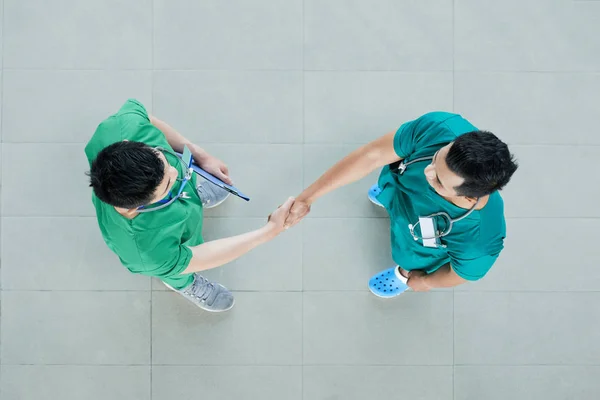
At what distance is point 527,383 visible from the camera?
9.15ft

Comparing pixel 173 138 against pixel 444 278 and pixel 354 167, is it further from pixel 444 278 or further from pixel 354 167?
pixel 444 278

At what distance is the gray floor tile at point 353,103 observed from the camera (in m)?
2.78

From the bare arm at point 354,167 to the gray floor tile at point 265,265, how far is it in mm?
414

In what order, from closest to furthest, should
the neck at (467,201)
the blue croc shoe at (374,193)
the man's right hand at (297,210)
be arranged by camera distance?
the neck at (467,201) < the man's right hand at (297,210) < the blue croc shoe at (374,193)

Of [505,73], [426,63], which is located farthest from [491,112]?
[426,63]

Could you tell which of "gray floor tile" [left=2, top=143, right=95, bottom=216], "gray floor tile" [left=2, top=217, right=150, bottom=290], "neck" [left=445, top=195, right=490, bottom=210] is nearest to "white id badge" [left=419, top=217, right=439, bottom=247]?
"neck" [left=445, top=195, right=490, bottom=210]

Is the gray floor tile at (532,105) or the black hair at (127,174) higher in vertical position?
the gray floor tile at (532,105)

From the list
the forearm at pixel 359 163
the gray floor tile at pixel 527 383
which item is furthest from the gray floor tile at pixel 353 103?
the gray floor tile at pixel 527 383

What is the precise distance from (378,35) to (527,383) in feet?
7.18

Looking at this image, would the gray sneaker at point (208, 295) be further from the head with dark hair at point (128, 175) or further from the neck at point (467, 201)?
the neck at point (467, 201)

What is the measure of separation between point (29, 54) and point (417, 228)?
238 cm

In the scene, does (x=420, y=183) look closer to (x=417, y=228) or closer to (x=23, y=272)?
(x=417, y=228)

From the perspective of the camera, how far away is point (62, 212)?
9.05 feet

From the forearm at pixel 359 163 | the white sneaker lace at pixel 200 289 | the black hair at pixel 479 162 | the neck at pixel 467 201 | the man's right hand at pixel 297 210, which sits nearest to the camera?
the black hair at pixel 479 162
